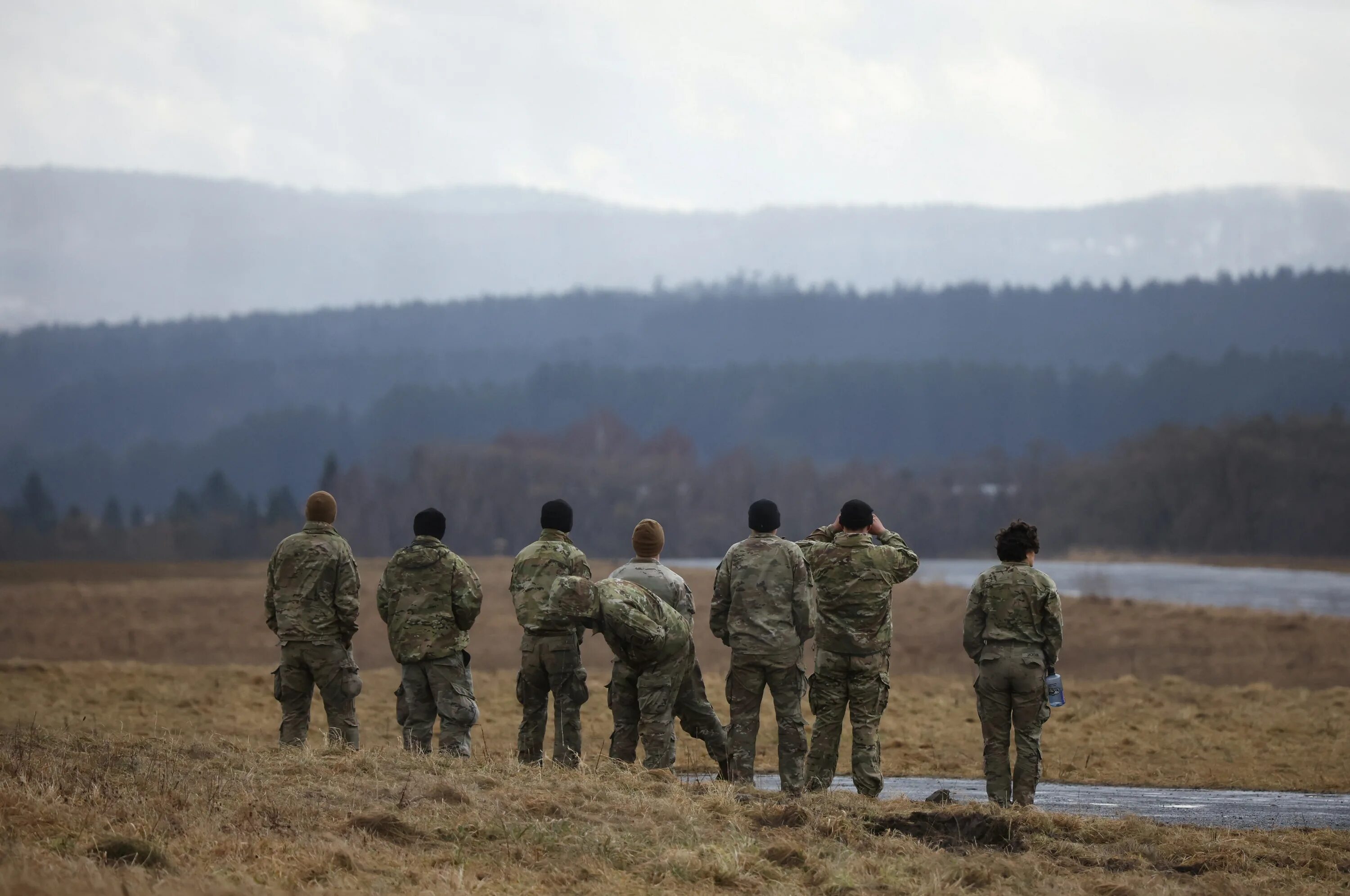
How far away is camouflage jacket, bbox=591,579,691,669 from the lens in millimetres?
12430

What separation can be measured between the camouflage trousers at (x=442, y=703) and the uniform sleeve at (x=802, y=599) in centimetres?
328

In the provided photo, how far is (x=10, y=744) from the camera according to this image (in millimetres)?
12969

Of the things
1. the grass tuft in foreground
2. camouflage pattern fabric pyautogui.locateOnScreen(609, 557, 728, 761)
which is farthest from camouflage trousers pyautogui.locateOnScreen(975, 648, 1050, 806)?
camouflage pattern fabric pyautogui.locateOnScreen(609, 557, 728, 761)

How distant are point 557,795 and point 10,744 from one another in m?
5.23

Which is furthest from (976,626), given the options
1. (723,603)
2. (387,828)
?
(387,828)

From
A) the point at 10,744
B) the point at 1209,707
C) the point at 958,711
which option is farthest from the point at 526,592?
the point at 1209,707

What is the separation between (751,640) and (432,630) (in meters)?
3.17

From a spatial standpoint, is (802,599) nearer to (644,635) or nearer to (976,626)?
(644,635)

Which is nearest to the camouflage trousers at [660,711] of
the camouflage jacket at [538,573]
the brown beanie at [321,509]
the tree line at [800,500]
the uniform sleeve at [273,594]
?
the camouflage jacket at [538,573]

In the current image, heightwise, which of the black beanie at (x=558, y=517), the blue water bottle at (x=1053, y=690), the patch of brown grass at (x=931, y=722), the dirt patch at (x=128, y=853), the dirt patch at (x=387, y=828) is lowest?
the patch of brown grass at (x=931, y=722)

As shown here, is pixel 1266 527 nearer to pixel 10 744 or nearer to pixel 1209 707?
pixel 1209 707

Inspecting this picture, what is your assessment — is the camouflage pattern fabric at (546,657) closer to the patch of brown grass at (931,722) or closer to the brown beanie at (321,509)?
the patch of brown grass at (931,722)

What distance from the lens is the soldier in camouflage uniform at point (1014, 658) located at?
1238 centimetres

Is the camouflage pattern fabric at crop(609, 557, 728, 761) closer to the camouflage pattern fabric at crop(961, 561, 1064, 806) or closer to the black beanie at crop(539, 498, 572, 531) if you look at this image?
the black beanie at crop(539, 498, 572, 531)
